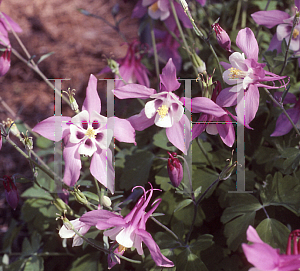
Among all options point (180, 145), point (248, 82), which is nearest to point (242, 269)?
point (180, 145)

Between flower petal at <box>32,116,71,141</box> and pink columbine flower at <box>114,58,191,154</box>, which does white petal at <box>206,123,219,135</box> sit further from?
flower petal at <box>32,116,71,141</box>

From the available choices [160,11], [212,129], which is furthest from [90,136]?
[160,11]

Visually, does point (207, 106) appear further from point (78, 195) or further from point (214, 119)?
point (78, 195)

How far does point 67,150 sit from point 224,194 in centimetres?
67

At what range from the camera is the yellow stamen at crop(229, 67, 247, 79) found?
0.86 metres

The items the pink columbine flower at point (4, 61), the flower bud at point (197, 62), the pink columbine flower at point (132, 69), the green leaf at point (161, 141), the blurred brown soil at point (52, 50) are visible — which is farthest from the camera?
the blurred brown soil at point (52, 50)

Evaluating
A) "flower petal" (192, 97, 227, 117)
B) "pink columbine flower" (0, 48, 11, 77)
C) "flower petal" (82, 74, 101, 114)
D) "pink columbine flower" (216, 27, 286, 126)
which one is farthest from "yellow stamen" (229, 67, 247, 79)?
"pink columbine flower" (0, 48, 11, 77)

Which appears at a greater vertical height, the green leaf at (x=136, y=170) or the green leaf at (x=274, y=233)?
the green leaf at (x=136, y=170)

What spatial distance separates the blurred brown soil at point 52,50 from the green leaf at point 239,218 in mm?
1536

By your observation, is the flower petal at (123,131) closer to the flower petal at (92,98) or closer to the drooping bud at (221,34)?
the flower petal at (92,98)

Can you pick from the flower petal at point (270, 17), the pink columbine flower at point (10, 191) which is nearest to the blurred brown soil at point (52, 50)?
the pink columbine flower at point (10, 191)

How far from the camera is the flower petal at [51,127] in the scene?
88 centimetres

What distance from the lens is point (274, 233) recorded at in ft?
3.51

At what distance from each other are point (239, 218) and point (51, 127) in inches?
27.9
